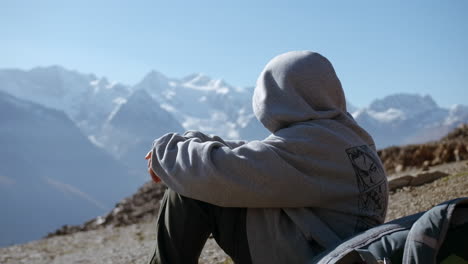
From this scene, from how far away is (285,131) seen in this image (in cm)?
189

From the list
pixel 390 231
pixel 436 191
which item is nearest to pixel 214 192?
pixel 390 231

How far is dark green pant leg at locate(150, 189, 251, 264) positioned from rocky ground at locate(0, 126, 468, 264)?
42.7 inches

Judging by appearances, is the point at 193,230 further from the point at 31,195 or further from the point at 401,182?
the point at 31,195

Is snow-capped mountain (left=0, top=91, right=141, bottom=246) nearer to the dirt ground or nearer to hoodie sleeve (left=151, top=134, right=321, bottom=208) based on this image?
the dirt ground

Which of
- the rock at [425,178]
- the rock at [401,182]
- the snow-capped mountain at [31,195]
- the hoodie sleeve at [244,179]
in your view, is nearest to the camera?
the hoodie sleeve at [244,179]

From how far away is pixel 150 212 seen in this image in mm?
9289

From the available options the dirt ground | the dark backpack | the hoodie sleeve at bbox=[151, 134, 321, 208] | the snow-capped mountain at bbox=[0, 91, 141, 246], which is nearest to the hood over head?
the hoodie sleeve at bbox=[151, 134, 321, 208]

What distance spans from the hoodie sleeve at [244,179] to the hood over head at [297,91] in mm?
173

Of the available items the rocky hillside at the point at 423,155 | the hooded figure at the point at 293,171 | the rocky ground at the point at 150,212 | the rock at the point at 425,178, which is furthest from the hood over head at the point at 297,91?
the rocky hillside at the point at 423,155

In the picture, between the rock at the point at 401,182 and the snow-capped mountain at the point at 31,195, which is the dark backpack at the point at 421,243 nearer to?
the rock at the point at 401,182

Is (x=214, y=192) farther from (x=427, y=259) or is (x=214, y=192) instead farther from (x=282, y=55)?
(x=427, y=259)

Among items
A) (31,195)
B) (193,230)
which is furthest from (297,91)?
Result: (31,195)

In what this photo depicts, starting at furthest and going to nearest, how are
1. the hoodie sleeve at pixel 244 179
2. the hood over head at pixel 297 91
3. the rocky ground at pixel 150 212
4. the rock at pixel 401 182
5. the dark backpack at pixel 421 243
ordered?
the rock at pixel 401 182, the rocky ground at pixel 150 212, the hood over head at pixel 297 91, the hoodie sleeve at pixel 244 179, the dark backpack at pixel 421 243

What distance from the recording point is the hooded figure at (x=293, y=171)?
1.83 meters
